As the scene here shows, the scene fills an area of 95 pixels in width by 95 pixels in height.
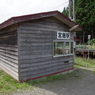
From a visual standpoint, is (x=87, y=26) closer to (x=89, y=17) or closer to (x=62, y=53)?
(x=89, y=17)

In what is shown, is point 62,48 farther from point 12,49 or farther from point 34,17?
point 12,49

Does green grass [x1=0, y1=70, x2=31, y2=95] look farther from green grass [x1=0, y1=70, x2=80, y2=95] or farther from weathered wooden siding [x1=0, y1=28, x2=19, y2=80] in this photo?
weathered wooden siding [x1=0, y1=28, x2=19, y2=80]

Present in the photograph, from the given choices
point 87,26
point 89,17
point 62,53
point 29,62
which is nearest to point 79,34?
point 87,26

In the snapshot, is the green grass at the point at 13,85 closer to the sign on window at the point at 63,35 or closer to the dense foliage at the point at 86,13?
the sign on window at the point at 63,35

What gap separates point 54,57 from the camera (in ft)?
18.5

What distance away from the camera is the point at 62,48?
6250 mm

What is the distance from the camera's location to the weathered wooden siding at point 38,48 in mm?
4527

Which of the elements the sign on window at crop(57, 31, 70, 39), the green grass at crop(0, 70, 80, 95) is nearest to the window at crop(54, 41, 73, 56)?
the sign on window at crop(57, 31, 70, 39)

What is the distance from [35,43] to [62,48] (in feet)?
6.76

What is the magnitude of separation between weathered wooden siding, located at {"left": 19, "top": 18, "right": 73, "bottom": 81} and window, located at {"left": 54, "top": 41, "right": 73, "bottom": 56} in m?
0.47

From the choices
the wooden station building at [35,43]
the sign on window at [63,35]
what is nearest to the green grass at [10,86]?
the wooden station building at [35,43]

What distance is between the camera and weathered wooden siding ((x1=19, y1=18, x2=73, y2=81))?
453cm

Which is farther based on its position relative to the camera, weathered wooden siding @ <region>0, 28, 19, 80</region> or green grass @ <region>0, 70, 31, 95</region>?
weathered wooden siding @ <region>0, 28, 19, 80</region>

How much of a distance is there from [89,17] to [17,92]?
77.5ft
